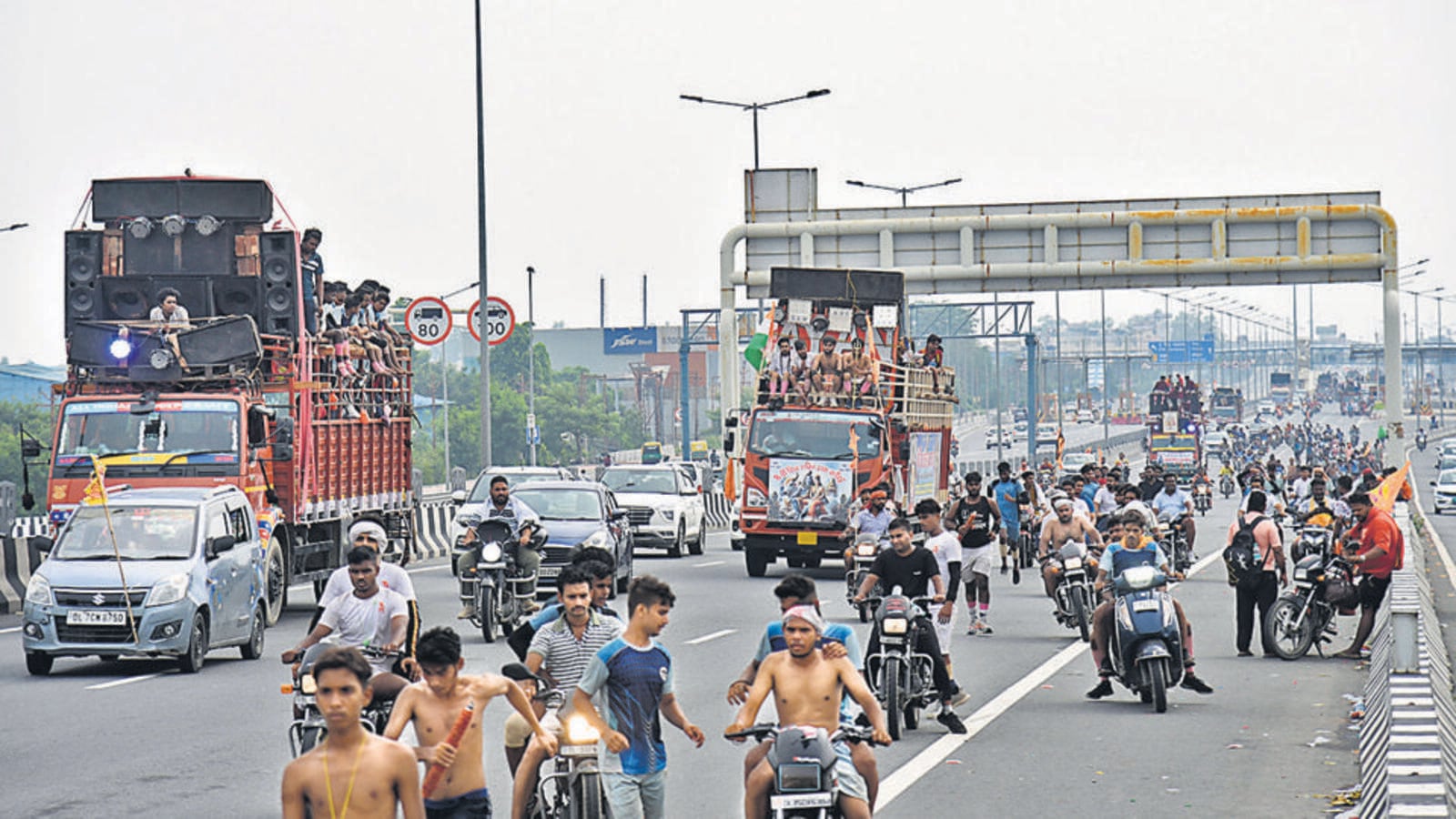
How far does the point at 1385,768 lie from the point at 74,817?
6711 mm

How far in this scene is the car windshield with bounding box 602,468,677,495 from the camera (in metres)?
40.4

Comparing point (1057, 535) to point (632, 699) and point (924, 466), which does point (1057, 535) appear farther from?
point (632, 699)

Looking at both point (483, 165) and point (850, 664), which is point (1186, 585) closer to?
point (483, 165)

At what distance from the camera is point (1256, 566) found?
20.8 metres

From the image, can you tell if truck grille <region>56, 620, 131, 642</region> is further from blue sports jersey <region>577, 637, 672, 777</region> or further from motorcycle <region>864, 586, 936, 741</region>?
blue sports jersey <region>577, 637, 672, 777</region>

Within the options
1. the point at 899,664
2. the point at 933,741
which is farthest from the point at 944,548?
the point at 933,741

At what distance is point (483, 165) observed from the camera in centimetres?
4238

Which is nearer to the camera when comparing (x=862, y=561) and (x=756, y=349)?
(x=862, y=561)

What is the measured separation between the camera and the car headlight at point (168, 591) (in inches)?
753

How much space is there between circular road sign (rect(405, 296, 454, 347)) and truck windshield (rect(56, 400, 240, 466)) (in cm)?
1557

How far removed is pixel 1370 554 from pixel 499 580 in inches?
330

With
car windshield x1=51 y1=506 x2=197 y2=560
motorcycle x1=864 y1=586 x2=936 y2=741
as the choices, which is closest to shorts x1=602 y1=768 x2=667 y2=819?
motorcycle x1=864 y1=586 x2=936 y2=741

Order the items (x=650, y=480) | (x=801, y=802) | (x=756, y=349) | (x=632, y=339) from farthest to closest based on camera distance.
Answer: (x=632, y=339) → (x=650, y=480) → (x=756, y=349) → (x=801, y=802)

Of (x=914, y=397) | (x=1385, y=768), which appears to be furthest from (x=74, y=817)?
(x=914, y=397)
